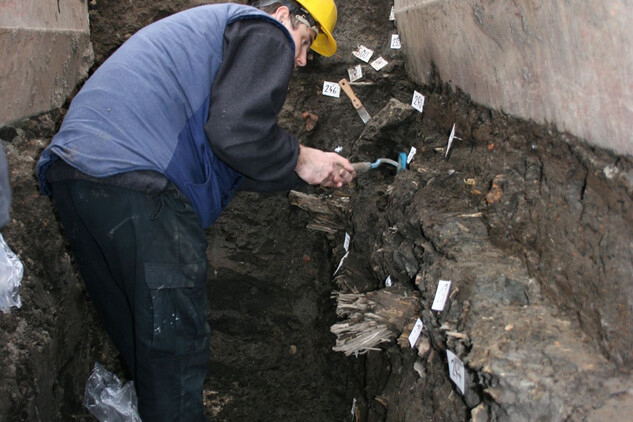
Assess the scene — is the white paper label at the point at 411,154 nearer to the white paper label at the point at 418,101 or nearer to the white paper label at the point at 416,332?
the white paper label at the point at 418,101

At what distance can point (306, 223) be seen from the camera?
3.80m

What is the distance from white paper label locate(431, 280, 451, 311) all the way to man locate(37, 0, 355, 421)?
0.78 metres

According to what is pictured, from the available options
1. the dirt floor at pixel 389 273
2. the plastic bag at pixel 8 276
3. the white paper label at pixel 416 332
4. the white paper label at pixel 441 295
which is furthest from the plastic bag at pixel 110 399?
the white paper label at pixel 441 295

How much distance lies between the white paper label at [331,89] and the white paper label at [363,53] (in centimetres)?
24

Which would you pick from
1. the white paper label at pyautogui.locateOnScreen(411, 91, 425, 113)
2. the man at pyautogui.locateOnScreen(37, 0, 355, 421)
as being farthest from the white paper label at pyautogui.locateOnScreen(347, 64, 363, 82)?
the man at pyautogui.locateOnScreen(37, 0, 355, 421)

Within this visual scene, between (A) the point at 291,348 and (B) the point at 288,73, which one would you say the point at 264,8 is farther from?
(A) the point at 291,348

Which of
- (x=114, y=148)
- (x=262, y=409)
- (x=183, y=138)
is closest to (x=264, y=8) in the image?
(x=183, y=138)

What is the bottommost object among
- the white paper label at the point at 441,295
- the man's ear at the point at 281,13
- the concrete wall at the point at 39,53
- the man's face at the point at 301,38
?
the white paper label at the point at 441,295

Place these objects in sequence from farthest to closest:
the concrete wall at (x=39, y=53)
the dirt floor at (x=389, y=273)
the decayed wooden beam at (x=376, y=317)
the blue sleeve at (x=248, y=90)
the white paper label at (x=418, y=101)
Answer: the white paper label at (x=418, y=101), the concrete wall at (x=39, y=53), the decayed wooden beam at (x=376, y=317), the blue sleeve at (x=248, y=90), the dirt floor at (x=389, y=273)

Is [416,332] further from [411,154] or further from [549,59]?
[411,154]

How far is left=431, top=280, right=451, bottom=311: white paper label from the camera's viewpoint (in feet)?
6.49

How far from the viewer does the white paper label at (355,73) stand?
3.66 metres

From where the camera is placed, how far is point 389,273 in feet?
8.44

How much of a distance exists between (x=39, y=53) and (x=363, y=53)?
6.58ft
